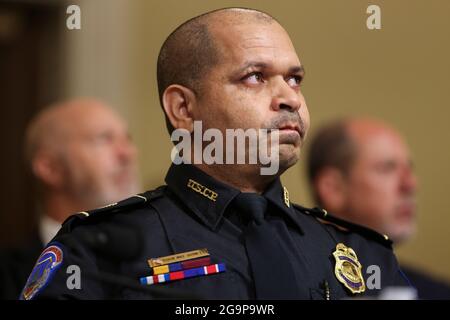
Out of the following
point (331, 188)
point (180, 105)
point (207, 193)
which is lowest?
point (331, 188)

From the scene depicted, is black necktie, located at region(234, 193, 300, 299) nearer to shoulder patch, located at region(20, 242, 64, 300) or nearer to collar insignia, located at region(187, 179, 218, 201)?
collar insignia, located at region(187, 179, 218, 201)

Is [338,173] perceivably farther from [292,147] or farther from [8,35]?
[8,35]

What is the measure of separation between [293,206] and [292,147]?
207 mm

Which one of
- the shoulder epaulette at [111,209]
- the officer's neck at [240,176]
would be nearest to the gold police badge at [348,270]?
the officer's neck at [240,176]

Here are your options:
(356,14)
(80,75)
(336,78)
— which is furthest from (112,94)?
(356,14)

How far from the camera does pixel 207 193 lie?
1.43 meters

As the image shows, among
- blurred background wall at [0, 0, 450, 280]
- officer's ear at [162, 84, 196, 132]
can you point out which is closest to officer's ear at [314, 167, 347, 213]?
blurred background wall at [0, 0, 450, 280]

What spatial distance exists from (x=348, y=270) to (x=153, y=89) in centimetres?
224

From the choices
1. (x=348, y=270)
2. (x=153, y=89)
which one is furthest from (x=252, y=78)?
(x=153, y=89)

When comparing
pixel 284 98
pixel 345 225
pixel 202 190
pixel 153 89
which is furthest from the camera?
pixel 153 89

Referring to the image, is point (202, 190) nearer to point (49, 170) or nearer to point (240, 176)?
point (240, 176)

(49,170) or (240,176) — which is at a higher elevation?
(240,176)

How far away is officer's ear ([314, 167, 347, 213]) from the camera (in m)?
2.88

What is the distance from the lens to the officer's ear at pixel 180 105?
140 cm
